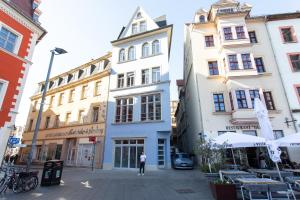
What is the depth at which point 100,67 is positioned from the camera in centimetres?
2427

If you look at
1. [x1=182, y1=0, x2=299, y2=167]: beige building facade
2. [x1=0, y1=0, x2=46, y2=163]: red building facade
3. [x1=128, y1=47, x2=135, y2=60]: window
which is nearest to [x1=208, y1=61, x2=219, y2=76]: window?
[x1=182, y1=0, x2=299, y2=167]: beige building facade

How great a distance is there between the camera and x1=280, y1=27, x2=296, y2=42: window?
19.5 m

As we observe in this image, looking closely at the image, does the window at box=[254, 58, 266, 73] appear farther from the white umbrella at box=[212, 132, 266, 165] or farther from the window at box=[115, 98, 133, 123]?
the window at box=[115, 98, 133, 123]

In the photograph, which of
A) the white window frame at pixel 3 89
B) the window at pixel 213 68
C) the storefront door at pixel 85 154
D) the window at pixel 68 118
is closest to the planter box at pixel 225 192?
the white window frame at pixel 3 89

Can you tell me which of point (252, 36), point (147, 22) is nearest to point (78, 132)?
point (147, 22)

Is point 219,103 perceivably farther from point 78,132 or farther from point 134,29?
point 78,132

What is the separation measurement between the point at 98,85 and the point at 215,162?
18.4 m

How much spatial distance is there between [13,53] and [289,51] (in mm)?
25919

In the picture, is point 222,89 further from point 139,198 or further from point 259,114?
point 139,198

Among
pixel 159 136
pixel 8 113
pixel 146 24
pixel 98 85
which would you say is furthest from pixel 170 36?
pixel 8 113

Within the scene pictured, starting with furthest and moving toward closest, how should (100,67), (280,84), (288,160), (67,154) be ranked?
(100,67) → (67,154) → (280,84) → (288,160)

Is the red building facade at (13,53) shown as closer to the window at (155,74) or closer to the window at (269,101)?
the window at (155,74)

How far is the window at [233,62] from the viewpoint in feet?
58.6

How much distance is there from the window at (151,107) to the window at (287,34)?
15.9m
